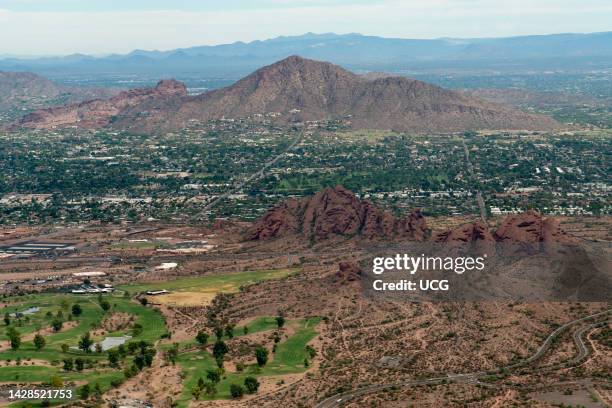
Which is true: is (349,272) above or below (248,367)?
above

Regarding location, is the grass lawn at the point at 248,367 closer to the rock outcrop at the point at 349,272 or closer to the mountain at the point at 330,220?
the rock outcrop at the point at 349,272

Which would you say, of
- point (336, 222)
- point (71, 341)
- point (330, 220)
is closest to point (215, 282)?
point (71, 341)

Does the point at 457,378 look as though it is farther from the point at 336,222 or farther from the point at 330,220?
the point at 330,220

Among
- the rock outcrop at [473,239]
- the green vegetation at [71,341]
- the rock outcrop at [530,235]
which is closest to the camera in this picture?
the green vegetation at [71,341]

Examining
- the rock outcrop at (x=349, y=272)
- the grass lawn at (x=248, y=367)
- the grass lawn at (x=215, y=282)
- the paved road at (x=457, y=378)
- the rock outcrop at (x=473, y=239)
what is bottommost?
the grass lawn at (x=215, y=282)

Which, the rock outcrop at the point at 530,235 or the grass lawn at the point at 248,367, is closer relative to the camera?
the grass lawn at the point at 248,367

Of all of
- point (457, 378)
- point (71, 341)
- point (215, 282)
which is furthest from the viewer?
point (215, 282)

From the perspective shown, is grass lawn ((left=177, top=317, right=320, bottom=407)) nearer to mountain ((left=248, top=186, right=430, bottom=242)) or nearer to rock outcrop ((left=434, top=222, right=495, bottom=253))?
rock outcrop ((left=434, top=222, right=495, bottom=253))

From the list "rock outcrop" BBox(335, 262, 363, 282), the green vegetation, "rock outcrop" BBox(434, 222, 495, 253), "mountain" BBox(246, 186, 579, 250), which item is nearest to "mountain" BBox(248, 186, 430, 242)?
"mountain" BBox(246, 186, 579, 250)

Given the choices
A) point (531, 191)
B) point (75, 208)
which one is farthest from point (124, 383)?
point (531, 191)

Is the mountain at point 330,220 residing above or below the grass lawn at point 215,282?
above

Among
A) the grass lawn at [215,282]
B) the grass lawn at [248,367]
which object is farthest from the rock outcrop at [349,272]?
the grass lawn at [248,367]

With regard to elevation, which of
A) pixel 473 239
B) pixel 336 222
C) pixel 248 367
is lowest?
pixel 248 367

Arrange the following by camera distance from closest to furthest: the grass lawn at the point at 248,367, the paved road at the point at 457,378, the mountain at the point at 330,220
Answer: the paved road at the point at 457,378, the grass lawn at the point at 248,367, the mountain at the point at 330,220
